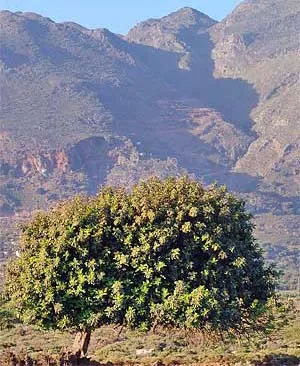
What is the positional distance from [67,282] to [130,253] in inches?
59.2

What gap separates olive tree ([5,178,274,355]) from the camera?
16422mm

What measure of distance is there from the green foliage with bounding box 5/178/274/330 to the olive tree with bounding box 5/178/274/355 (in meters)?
0.02

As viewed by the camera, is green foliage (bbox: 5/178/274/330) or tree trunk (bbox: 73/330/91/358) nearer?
green foliage (bbox: 5/178/274/330)

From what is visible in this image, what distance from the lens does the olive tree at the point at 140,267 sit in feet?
53.9

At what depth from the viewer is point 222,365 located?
17.7 m

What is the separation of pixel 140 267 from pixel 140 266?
0.04m

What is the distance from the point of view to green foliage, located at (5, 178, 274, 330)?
1642 cm

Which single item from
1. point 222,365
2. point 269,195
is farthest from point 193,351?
point 269,195

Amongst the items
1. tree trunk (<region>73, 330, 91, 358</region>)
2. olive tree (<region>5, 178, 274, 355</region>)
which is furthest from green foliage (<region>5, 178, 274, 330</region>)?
tree trunk (<region>73, 330, 91, 358</region>)

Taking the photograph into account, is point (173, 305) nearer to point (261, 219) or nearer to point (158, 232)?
point (158, 232)

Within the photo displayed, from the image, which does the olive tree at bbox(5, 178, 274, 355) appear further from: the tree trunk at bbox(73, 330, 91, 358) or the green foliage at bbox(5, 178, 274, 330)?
the tree trunk at bbox(73, 330, 91, 358)

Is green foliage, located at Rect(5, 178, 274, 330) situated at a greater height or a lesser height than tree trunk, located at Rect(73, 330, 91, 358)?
greater

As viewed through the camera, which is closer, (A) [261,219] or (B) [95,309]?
(B) [95,309]

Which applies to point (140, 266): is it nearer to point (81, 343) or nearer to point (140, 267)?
point (140, 267)
